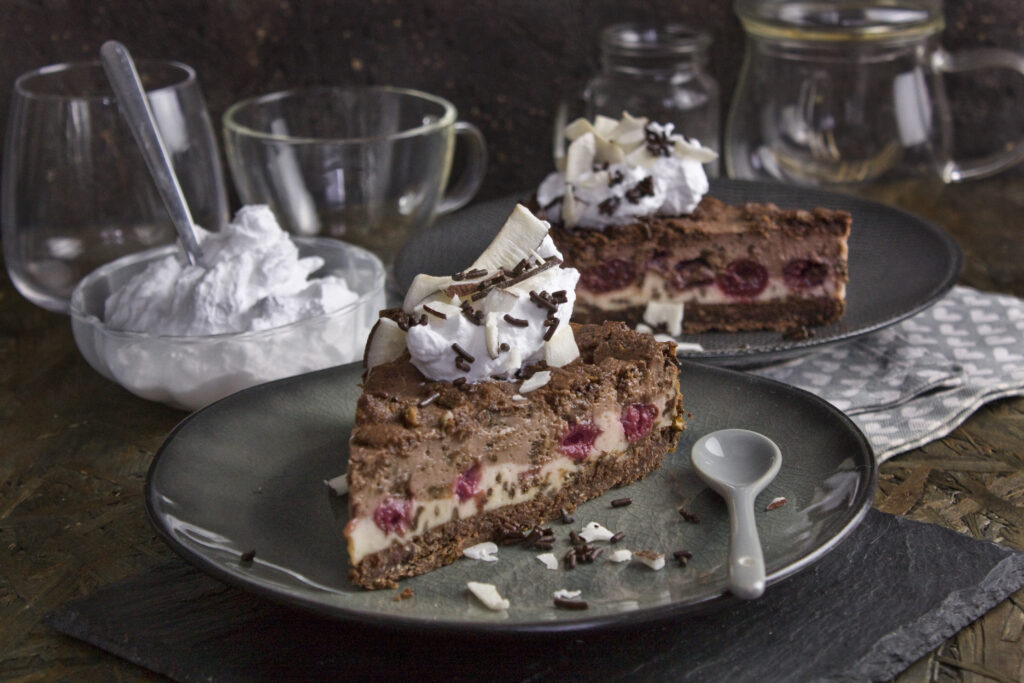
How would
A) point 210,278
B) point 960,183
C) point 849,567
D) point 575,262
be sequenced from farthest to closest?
point 960,183 → point 575,262 → point 210,278 → point 849,567

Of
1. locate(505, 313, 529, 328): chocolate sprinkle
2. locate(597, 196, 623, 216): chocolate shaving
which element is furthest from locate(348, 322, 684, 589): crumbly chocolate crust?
locate(597, 196, 623, 216): chocolate shaving

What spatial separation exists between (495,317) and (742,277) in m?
1.22

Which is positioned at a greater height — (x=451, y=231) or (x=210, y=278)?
(x=210, y=278)

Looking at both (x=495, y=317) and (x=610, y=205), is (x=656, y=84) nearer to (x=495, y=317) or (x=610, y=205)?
(x=610, y=205)

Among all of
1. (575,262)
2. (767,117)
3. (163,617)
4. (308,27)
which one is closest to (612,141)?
(575,262)

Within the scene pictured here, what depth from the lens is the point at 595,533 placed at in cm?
199

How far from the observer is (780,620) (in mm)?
1805

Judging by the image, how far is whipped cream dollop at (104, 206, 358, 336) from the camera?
101 inches

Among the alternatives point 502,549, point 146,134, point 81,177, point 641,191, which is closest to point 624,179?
point 641,191

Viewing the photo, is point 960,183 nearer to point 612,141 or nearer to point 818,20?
point 818,20

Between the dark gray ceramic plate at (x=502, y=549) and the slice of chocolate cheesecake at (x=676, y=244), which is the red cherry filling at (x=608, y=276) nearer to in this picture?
the slice of chocolate cheesecake at (x=676, y=244)

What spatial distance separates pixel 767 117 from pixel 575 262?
108 centimetres

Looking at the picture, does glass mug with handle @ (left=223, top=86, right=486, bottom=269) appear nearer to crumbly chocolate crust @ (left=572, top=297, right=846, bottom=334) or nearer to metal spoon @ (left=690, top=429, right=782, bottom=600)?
crumbly chocolate crust @ (left=572, top=297, right=846, bottom=334)

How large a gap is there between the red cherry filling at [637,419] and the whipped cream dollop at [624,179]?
3.00ft
